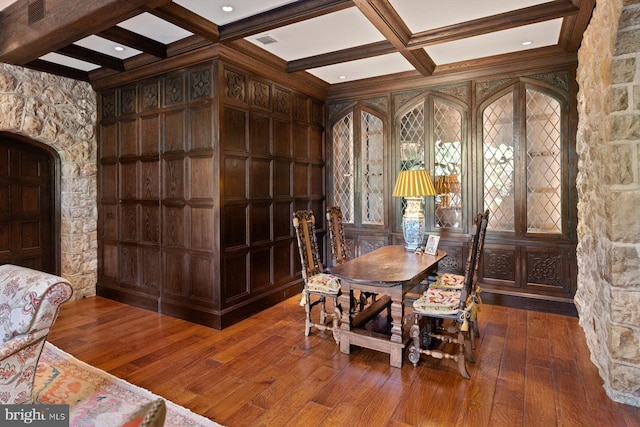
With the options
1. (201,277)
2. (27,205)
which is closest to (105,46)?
(27,205)

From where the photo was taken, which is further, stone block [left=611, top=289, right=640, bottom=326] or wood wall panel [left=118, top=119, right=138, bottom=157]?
wood wall panel [left=118, top=119, right=138, bottom=157]

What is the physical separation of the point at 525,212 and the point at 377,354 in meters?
2.40

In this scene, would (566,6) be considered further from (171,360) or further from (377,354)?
(171,360)

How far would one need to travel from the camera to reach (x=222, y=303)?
355cm

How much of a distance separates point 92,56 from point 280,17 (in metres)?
2.17

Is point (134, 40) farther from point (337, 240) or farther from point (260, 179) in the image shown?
point (337, 240)

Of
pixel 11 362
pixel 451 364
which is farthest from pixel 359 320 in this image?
pixel 11 362

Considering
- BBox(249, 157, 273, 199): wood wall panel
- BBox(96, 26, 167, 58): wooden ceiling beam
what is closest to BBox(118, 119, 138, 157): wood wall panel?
BBox(96, 26, 167, 58): wooden ceiling beam

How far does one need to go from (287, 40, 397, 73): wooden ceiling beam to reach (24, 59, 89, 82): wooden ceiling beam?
2.47 m

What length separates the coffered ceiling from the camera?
2.74 meters

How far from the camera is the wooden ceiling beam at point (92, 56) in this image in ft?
11.6

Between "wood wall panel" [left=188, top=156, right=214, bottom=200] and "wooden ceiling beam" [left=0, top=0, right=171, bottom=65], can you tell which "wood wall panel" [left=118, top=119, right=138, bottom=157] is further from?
"wooden ceiling beam" [left=0, top=0, right=171, bottom=65]

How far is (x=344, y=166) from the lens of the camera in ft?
16.8

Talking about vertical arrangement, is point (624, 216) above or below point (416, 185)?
below
